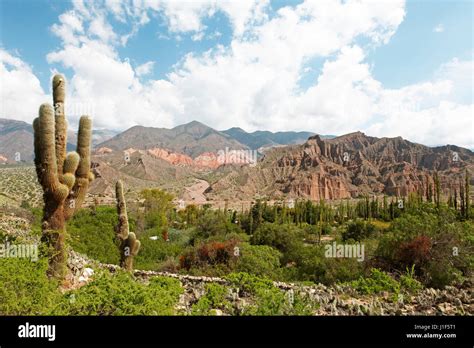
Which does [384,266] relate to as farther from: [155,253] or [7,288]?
[155,253]

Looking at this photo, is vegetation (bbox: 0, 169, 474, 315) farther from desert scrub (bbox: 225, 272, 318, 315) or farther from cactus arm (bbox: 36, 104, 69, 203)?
cactus arm (bbox: 36, 104, 69, 203)

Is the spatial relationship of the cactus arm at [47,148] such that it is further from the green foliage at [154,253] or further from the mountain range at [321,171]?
the mountain range at [321,171]

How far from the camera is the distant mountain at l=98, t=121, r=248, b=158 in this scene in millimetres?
133750

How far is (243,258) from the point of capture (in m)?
11.3

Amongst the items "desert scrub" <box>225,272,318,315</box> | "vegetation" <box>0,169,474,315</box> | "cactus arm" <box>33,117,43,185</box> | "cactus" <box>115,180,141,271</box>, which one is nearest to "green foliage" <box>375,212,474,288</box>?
"vegetation" <box>0,169,474,315</box>

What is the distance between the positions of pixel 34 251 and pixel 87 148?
2.12 m

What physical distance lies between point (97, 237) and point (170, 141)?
489 feet

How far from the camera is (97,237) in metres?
15.6

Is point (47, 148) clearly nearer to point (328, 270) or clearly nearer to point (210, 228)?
point (328, 270)

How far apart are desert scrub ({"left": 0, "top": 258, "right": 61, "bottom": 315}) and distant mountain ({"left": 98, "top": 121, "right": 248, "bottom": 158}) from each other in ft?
412

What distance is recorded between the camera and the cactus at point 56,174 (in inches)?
201

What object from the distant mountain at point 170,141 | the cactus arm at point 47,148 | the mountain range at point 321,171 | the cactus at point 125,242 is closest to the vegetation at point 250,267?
the cactus at point 125,242

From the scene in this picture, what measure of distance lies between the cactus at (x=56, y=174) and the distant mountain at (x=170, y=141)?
12363 cm

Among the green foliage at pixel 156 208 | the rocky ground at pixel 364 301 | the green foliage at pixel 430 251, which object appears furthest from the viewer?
the green foliage at pixel 156 208
